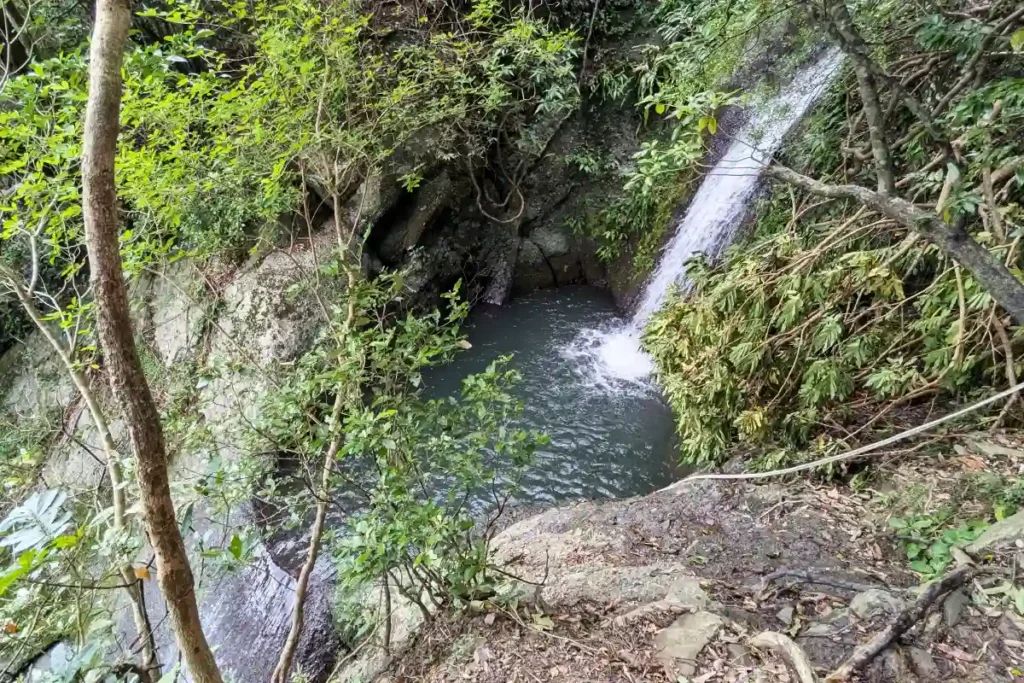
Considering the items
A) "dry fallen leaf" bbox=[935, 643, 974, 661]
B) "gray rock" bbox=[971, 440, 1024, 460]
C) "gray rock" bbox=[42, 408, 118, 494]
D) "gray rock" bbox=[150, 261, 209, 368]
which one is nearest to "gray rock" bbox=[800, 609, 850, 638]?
"dry fallen leaf" bbox=[935, 643, 974, 661]

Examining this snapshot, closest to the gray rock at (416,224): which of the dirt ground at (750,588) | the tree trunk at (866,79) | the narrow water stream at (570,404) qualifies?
the narrow water stream at (570,404)

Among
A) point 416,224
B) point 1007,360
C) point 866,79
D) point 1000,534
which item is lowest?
point 1000,534

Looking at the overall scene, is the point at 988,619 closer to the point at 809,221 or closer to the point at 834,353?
the point at 834,353

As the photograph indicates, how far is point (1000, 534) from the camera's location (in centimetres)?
255

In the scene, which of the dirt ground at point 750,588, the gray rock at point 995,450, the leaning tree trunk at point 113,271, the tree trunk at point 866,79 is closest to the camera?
the leaning tree trunk at point 113,271

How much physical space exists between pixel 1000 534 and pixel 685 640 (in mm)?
1566

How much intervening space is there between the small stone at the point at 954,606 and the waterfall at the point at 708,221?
11.7 feet

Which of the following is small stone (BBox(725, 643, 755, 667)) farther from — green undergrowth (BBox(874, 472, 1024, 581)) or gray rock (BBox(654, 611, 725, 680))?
green undergrowth (BBox(874, 472, 1024, 581))

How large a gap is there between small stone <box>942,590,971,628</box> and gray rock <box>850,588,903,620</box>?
0.18 metres

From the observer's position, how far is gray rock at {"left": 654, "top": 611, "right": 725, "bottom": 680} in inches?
90.7

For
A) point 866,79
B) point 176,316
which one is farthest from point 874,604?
point 176,316

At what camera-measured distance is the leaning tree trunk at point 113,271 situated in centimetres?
142

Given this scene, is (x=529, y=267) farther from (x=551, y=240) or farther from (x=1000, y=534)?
(x=1000, y=534)

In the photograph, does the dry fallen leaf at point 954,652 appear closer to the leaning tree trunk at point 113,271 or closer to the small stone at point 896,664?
the small stone at point 896,664
